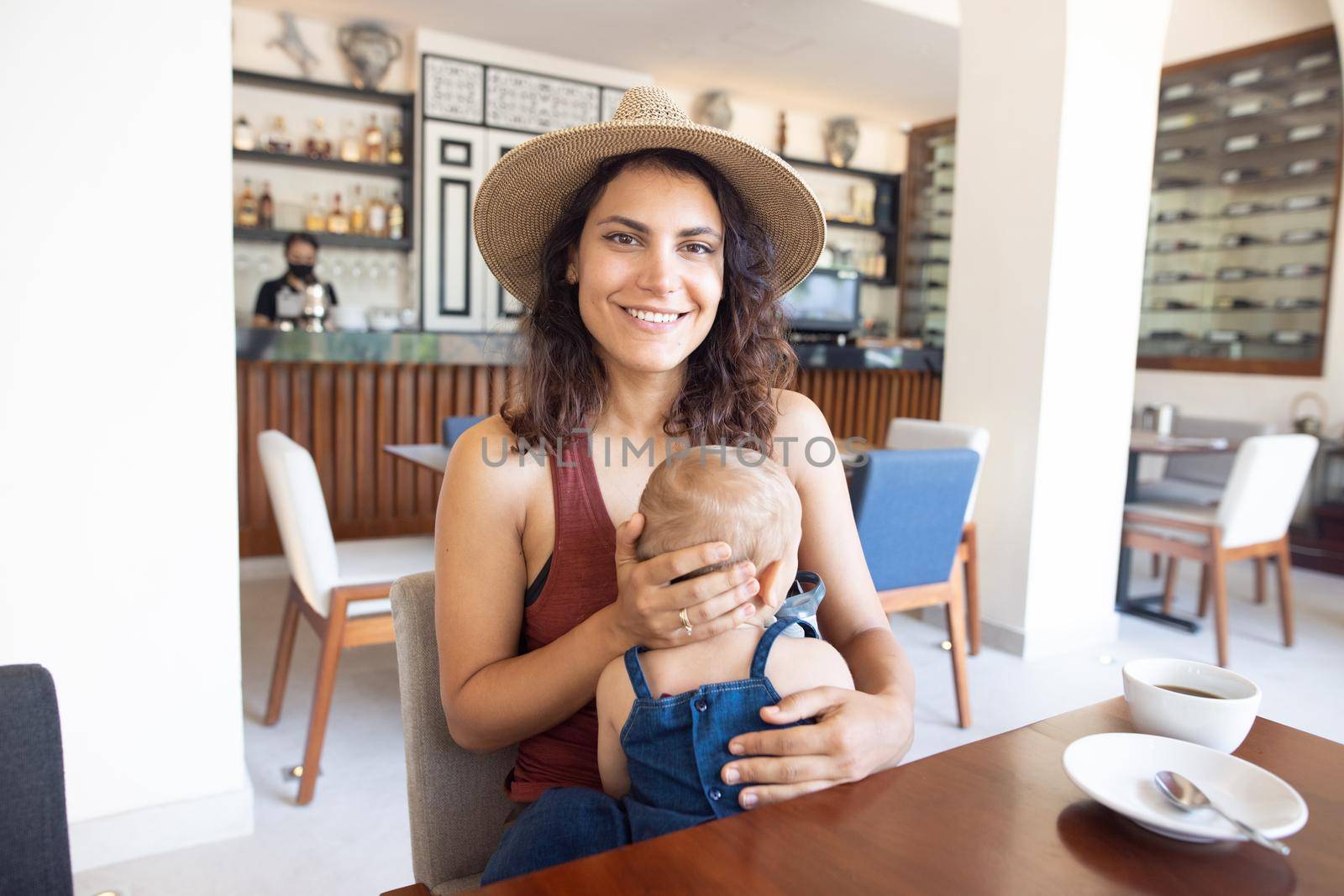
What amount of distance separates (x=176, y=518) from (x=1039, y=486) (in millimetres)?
3151

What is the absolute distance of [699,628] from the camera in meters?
0.98

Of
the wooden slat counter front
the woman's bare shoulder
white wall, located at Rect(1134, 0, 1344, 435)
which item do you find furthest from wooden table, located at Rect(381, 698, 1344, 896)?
white wall, located at Rect(1134, 0, 1344, 435)

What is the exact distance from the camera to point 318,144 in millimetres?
6418

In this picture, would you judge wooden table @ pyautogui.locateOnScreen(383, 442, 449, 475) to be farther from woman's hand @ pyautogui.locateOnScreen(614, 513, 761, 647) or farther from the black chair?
the black chair

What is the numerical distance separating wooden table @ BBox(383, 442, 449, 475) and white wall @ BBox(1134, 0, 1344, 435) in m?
5.42

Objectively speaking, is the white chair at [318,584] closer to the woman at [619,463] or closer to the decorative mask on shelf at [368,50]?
the woman at [619,463]

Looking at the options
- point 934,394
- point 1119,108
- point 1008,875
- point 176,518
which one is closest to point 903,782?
point 1008,875

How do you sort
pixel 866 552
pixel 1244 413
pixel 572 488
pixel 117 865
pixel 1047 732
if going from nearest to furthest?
1. pixel 1047 732
2. pixel 572 488
3. pixel 117 865
4. pixel 866 552
5. pixel 1244 413

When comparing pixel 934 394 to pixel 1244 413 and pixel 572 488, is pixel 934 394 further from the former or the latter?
pixel 572 488

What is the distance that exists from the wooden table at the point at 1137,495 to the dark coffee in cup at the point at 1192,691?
3.50 meters

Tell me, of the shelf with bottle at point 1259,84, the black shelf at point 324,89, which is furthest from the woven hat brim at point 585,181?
the shelf with bottle at point 1259,84

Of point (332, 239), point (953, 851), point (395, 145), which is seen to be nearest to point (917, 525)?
point (953, 851)

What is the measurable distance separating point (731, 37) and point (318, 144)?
120 inches

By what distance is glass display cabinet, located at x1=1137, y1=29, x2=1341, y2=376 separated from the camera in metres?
5.90
